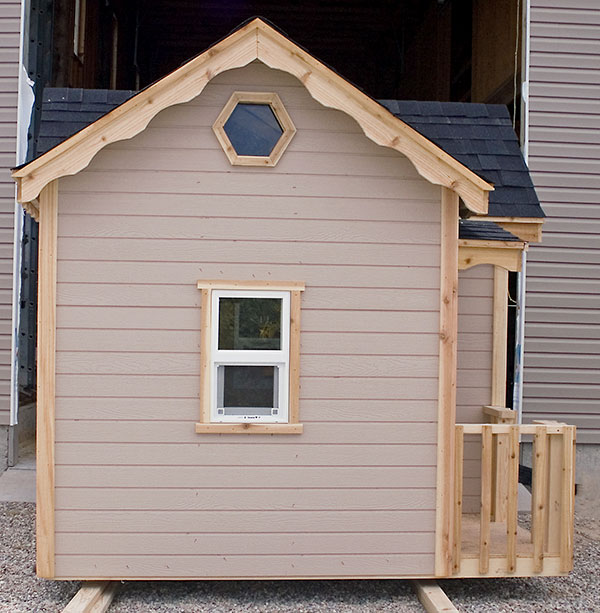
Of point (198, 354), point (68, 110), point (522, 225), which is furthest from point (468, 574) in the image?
point (68, 110)

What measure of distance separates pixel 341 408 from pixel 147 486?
137cm

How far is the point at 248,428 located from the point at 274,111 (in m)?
2.12

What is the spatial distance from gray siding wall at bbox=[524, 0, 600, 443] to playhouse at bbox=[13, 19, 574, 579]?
9.77ft

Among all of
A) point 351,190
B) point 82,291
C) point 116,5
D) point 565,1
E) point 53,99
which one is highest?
point 116,5

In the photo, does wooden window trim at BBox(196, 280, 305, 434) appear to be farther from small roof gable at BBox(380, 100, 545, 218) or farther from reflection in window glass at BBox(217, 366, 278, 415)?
small roof gable at BBox(380, 100, 545, 218)

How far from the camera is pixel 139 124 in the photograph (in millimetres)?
4605

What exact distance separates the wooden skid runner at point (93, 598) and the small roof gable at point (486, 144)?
12.6 feet

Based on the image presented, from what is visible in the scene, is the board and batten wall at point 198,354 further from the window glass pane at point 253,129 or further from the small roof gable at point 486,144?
the small roof gable at point 486,144

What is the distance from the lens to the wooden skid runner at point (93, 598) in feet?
14.7

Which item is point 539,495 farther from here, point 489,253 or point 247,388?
point 247,388

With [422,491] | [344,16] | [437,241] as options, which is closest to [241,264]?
[437,241]

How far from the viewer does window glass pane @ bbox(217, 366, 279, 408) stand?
4.82 metres

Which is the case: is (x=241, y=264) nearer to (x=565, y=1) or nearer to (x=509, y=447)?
(x=509, y=447)

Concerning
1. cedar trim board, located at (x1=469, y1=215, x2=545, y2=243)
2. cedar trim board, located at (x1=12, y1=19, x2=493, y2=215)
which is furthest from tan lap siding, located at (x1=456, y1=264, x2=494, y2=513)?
cedar trim board, located at (x1=12, y1=19, x2=493, y2=215)
